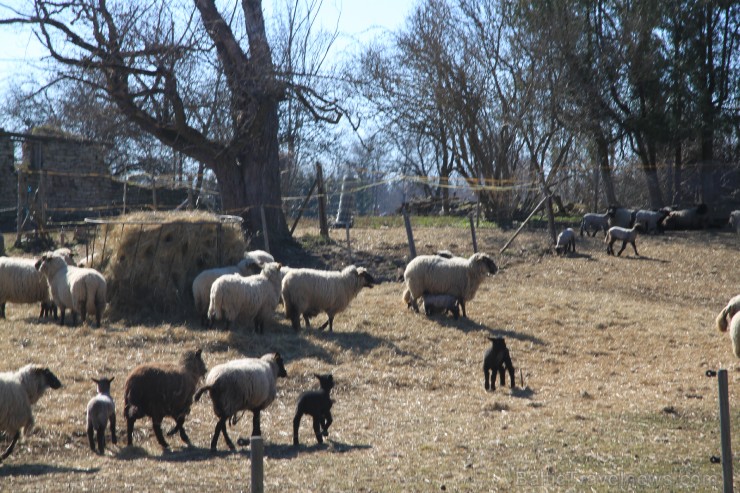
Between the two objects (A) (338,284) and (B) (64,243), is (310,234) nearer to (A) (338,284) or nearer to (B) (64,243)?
(B) (64,243)

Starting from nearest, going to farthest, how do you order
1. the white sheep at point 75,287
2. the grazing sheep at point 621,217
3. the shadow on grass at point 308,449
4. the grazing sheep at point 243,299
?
1. the shadow on grass at point 308,449
2. the grazing sheep at point 243,299
3. the white sheep at point 75,287
4. the grazing sheep at point 621,217

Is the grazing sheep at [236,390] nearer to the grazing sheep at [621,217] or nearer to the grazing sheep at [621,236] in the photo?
the grazing sheep at [621,236]

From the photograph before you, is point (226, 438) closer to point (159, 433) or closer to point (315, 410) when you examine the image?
point (159, 433)

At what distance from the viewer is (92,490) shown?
265 inches

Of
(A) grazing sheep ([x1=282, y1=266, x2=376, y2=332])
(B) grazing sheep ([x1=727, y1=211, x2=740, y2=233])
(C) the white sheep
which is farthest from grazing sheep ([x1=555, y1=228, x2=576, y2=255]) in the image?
(C) the white sheep

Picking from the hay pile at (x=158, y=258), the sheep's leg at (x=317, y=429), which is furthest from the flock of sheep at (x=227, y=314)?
the hay pile at (x=158, y=258)

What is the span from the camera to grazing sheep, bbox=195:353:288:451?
848 centimetres

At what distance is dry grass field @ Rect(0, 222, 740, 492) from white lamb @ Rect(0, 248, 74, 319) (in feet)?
1.17

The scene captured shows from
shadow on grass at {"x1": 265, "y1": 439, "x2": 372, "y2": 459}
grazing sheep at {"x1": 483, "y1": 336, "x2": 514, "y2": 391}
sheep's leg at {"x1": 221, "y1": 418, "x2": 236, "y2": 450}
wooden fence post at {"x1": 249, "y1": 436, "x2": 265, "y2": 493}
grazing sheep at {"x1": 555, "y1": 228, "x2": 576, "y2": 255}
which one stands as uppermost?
grazing sheep at {"x1": 555, "y1": 228, "x2": 576, "y2": 255}

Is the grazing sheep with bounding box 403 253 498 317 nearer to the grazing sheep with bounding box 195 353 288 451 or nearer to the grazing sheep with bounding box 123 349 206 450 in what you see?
the grazing sheep with bounding box 195 353 288 451

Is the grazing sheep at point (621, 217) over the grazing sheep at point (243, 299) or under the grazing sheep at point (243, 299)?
over

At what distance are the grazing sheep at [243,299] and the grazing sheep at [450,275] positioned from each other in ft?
10.0

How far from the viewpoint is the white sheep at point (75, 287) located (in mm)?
13891

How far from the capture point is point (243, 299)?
43.9 feet
